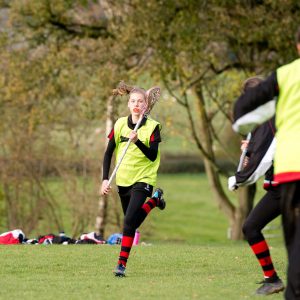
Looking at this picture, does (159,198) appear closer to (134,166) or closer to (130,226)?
(134,166)

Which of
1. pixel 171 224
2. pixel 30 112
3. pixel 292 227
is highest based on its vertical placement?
pixel 292 227

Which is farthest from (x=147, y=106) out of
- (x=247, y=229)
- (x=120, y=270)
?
(x=247, y=229)

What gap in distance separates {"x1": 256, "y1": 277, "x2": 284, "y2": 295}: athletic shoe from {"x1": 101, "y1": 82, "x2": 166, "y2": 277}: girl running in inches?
69.6

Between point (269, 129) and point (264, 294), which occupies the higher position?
point (269, 129)

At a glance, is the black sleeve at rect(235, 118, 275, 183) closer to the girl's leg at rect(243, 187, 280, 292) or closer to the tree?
the girl's leg at rect(243, 187, 280, 292)

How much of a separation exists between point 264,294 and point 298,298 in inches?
75.5

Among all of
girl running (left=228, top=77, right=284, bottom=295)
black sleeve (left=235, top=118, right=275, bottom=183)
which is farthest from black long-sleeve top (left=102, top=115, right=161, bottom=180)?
black sleeve (left=235, top=118, right=275, bottom=183)

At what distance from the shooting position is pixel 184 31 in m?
23.2

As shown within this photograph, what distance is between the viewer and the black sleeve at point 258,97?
24.2 feet

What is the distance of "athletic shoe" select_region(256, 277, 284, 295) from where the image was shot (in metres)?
9.30

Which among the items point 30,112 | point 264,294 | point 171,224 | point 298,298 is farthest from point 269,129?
point 171,224

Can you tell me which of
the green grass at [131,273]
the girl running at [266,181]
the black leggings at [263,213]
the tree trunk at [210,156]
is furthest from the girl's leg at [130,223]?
the tree trunk at [210,156]

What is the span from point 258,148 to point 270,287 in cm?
131

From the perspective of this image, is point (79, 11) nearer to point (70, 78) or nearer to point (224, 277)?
point (70, 78)
